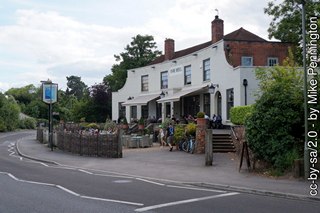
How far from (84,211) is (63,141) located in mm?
20424

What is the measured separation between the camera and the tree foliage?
1552cm

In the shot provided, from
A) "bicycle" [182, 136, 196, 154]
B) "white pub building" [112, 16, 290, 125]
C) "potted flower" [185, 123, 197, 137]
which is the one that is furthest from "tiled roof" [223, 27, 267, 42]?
"bicycle" [182, 136, 196, 154]

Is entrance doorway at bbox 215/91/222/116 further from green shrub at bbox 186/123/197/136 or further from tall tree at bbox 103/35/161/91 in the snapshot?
tall tree at bbox 103/35/161/91

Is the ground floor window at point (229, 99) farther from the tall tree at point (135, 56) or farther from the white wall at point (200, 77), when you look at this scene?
the tall tree at point (135, 56)

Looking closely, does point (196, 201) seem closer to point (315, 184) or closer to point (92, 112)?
point (315, 184)

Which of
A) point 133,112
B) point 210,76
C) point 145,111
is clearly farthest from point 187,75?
point 133,112

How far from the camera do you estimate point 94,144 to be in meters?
24.5

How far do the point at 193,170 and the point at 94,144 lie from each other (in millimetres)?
8761

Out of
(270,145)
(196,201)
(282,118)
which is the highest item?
(282,118)

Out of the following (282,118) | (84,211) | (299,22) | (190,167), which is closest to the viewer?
(84,211)

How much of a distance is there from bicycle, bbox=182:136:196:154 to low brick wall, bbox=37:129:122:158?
3703mm

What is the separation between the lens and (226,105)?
3008cm

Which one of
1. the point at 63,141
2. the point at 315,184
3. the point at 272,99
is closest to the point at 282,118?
the point at 272,99

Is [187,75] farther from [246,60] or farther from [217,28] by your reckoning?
[246,60]
